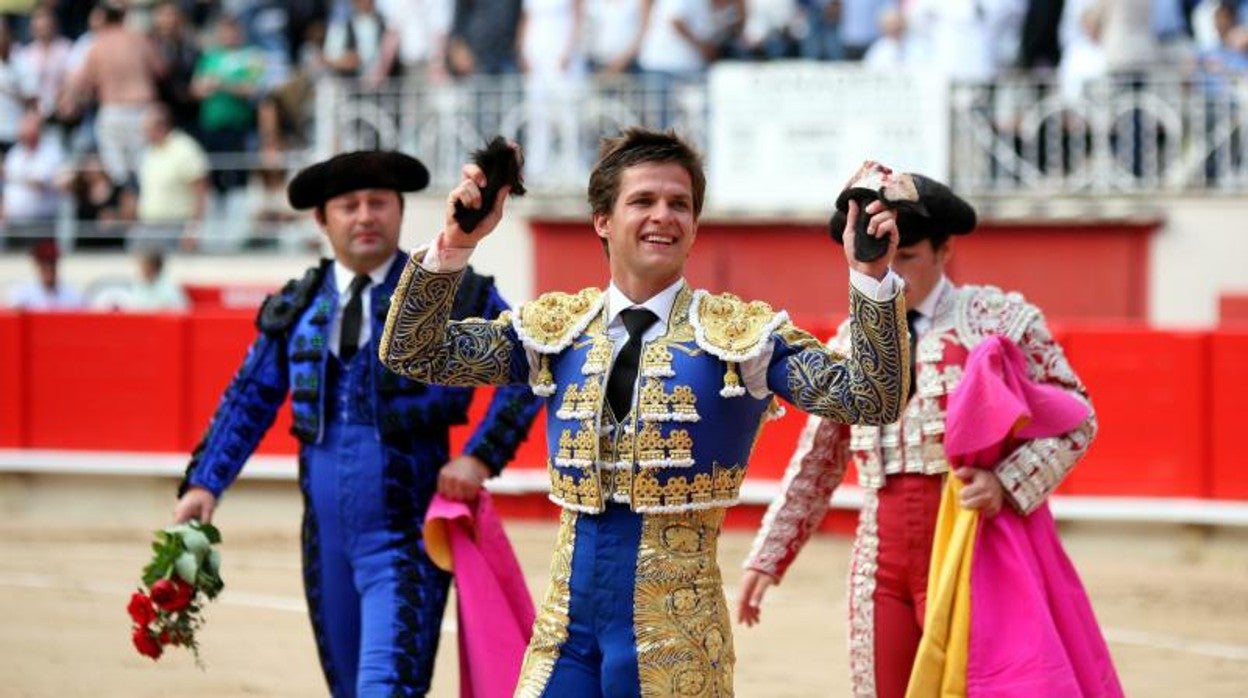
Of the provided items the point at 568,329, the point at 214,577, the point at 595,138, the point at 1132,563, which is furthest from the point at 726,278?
the point at 568,329

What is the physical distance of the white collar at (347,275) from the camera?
5377 millimetres

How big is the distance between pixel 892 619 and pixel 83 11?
11.8 m

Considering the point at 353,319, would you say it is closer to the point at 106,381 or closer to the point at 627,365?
the point at 627,365

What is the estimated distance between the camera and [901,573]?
16.4 feet

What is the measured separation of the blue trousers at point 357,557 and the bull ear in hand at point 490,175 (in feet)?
4.54

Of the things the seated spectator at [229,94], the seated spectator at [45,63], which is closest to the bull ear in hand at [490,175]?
the seated spectator at [229,94]

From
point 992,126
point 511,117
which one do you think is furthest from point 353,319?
point 511,117

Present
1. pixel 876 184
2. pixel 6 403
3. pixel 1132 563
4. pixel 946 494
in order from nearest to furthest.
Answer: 1. pixel 876 184
2. pixel 946 494
3. pixel 1132 563
4. pixel 6 403

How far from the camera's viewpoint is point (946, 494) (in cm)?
496

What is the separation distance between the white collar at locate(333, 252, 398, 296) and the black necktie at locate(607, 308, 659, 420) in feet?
4.52

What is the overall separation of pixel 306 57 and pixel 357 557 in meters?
9.95

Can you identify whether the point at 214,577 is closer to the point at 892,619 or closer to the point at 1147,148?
the point at 892,619

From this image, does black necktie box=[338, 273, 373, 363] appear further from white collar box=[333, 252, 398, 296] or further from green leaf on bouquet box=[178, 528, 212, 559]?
green leaf on bouquet box=[178, 528, 212, 559]

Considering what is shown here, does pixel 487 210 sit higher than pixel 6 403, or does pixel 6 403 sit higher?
pixel 487 210
